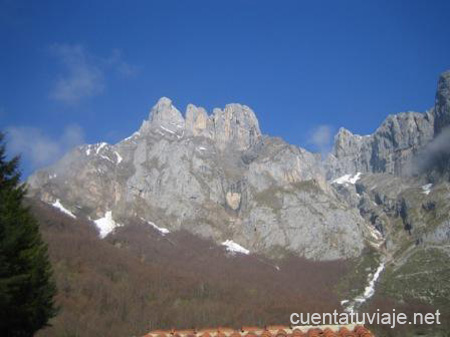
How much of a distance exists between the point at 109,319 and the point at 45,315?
13586 cm

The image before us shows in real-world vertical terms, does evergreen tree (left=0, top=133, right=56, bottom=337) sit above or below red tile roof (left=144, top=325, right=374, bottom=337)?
above

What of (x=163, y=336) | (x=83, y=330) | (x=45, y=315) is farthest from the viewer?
(x=83, y=330)

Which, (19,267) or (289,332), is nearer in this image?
(289,332)

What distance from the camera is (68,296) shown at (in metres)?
172

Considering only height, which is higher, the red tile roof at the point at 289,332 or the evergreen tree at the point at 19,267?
the evergreen tree at the point at 19,267

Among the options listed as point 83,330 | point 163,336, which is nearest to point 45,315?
A: point 163,336

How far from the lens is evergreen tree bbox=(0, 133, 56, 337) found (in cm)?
2550

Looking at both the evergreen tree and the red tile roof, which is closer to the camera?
the red tile roof

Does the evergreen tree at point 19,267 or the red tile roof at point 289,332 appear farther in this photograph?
the evergreen tree at point 19,267

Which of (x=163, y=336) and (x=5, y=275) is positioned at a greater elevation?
(x=5, y=275)

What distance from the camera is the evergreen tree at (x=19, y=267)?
1004 inches

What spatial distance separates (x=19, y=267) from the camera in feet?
90.4

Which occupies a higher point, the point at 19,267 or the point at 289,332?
the point at 19,267

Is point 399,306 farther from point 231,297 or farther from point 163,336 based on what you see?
point 163,336
